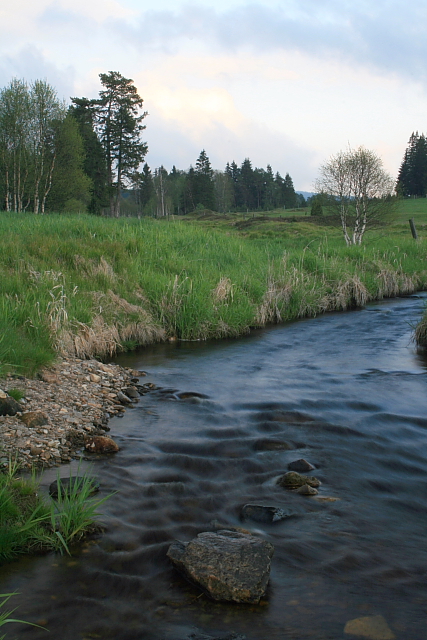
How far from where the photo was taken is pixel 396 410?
6609 millimetres

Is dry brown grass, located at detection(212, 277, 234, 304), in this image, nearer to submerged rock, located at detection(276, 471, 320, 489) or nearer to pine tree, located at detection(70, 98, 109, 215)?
submerged rock, located at detection(276, 471, 320, 489)

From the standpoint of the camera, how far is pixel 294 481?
14.8 feet

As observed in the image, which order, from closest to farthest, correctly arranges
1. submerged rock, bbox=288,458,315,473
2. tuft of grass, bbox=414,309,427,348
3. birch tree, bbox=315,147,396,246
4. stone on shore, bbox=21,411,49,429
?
submerged rock, bbox=288,458,315,473
stone on shore, bbox=21,411,49,429
tuft of grass, bbox=414,309,427,348
birch tree, bbox=315,147,396,246

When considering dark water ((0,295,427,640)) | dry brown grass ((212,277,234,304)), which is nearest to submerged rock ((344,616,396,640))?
dark water ((0,295,427,640))

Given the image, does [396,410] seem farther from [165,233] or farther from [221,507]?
[165,233]

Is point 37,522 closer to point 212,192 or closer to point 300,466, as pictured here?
point 300,466

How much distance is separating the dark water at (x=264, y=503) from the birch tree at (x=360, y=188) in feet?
71.3

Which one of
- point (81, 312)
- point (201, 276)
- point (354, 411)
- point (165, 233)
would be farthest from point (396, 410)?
point (165, 233)

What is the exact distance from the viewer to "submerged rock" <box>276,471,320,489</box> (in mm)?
4508

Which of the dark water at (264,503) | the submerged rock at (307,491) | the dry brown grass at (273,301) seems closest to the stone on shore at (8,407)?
the dark water at (264,503)

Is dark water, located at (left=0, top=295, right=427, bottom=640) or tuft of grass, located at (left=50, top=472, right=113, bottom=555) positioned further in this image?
tuft of grass, located at (left=50, top=472, right=113, bottom=555)

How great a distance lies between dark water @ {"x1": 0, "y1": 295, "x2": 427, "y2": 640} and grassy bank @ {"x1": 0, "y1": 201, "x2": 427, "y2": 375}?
205 cm

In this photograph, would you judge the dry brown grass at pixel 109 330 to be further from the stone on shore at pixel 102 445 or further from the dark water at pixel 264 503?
the stone on shore at pixel 102 445

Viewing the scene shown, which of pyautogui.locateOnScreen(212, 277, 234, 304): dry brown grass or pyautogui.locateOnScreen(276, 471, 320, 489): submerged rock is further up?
pyautogui.locateOnScreen(212, 277, 234, 304): dry brown grass
